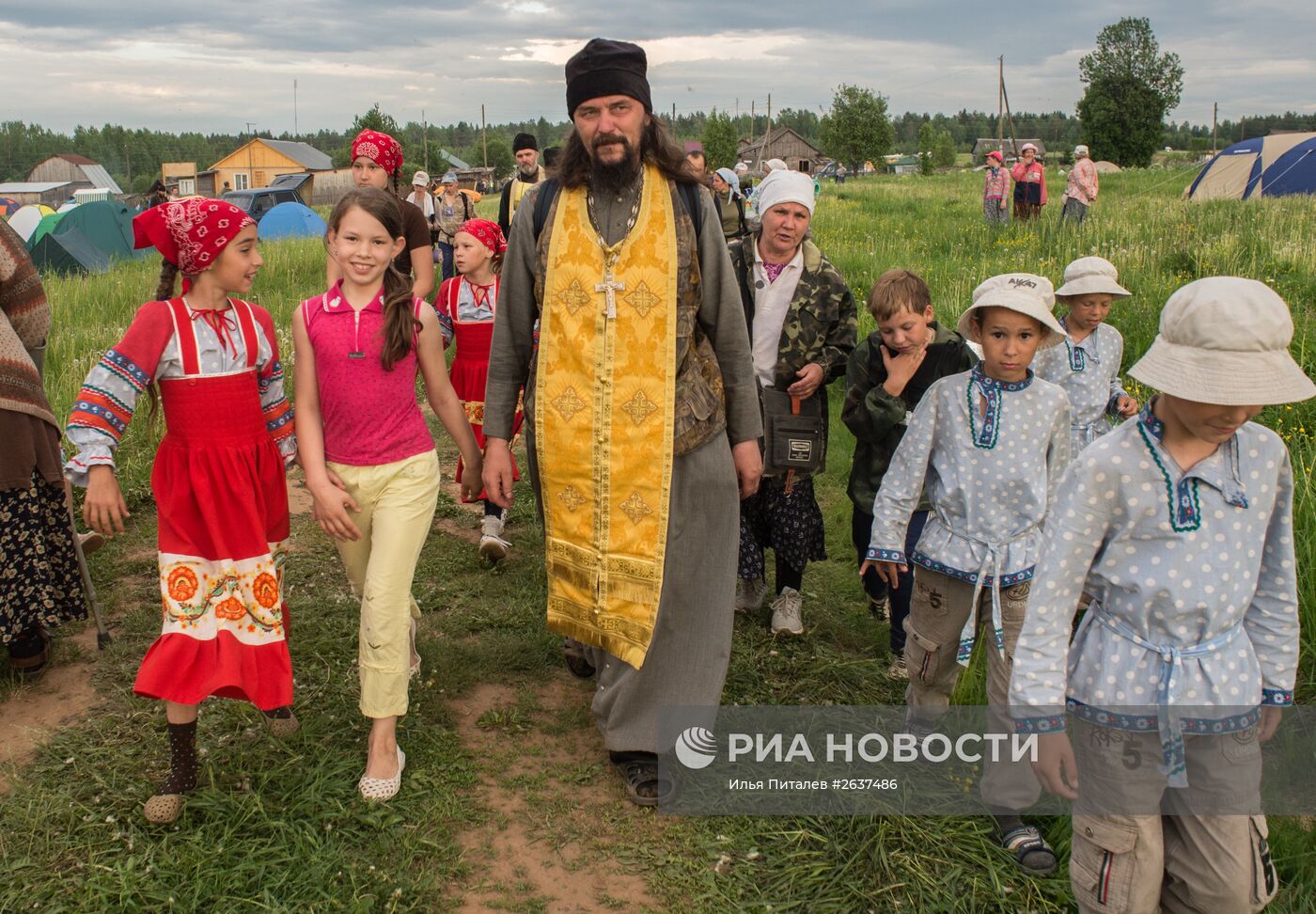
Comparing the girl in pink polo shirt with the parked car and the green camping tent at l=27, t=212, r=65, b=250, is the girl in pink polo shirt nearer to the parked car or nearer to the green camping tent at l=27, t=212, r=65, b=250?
the green camping tent at l=27, t=212, r=65, b=250

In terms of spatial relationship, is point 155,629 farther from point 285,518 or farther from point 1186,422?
A: point 1186,422

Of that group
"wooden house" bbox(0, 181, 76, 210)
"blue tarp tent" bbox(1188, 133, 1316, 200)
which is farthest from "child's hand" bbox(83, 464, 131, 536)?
"wooden house" bbox(0, 181, 76, 210)

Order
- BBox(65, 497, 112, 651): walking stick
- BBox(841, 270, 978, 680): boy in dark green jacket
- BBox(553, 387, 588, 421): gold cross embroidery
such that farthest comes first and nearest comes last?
BBox(65, 497, 112, 651): walking stick < BBox(841, 270, 978, 680): boy in dark green jacket < BBox(553, 387, 588, 421): gold cross embroidery

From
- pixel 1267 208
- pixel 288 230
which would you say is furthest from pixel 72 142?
pixel 1267 208

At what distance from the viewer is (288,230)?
88.3 ft

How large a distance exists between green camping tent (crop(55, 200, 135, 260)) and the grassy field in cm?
1730

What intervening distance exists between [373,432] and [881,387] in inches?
76.8

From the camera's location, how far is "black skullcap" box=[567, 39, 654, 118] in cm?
319

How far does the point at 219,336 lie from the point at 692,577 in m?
1.77

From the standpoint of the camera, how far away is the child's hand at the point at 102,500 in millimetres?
2936

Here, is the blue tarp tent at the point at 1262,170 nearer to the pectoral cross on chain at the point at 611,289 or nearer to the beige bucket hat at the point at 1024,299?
the beige bucket hat at the point at 1024,299

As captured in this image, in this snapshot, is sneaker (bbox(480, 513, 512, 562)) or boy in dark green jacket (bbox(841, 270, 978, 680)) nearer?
boy in dark green jacket (bbox(841, 270, 978, 680))

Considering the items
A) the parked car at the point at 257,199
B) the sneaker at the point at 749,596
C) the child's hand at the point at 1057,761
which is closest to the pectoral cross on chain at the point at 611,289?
the child's hand at the point at 1057,761

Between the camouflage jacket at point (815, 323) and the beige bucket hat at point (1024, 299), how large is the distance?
1.11 m
